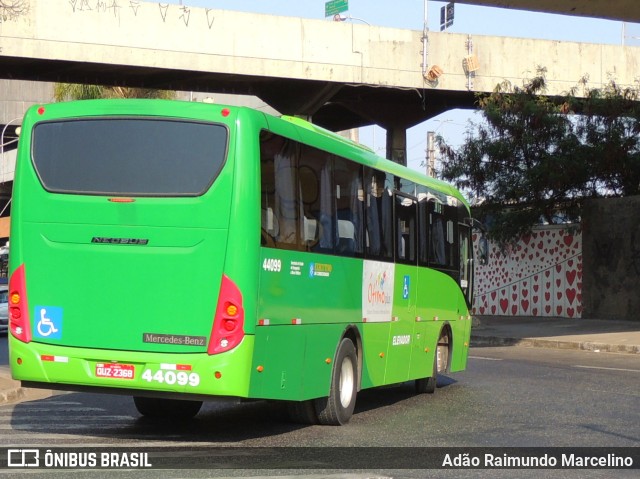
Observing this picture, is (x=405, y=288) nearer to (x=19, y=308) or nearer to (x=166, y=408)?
(x=166, y=408)

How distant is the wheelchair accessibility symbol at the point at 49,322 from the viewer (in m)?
10.1

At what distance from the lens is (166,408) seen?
12117 millimetres

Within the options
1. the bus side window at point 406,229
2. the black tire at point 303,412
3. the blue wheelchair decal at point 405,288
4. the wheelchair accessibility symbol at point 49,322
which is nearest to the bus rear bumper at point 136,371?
the wheelchair accessibility symbol at point 49,322

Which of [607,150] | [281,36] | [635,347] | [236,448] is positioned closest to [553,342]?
[635,347]

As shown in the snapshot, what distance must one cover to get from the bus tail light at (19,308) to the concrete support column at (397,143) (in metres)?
29.9

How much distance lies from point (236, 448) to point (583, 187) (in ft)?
79.5

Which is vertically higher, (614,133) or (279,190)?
(614,133)

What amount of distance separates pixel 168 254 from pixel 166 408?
285cm

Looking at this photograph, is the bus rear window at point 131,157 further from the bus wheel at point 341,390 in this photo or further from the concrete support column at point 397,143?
the concrete support column at point 397,143

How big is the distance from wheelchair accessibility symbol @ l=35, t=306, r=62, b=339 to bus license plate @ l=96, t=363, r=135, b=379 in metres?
0.52

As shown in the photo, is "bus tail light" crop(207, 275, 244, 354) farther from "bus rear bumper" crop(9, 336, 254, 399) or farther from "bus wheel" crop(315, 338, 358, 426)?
"bus wheel" crop(315, 338, 358, 426)

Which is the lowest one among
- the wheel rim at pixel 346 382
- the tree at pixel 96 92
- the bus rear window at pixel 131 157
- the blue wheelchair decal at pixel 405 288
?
the wheel rim at pixel 346 382

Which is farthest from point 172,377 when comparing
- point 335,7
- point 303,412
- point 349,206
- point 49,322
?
point 335,7

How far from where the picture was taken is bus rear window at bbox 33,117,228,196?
9.92 metres
